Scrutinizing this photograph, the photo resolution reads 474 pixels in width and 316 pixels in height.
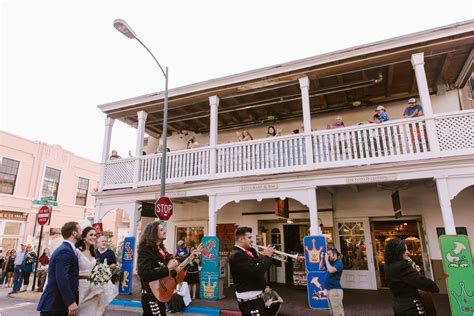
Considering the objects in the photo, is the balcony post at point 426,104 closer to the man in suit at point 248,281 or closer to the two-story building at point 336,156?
the two-story building at point 336,156

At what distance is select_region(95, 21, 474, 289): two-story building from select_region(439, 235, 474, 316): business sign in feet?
2.52

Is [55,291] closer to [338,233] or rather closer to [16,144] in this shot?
[338,233]

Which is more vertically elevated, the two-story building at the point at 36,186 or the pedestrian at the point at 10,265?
the two-story building at the point at 36,186

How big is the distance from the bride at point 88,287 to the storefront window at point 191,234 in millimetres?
8659

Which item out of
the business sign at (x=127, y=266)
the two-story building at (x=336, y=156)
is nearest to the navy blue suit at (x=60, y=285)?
the two-story building at (x=336, y=156)

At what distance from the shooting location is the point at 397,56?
816 centimetres

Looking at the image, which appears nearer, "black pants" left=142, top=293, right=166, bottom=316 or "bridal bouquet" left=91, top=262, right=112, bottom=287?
"black pants" left=142, top=293, right=166, bottom=316

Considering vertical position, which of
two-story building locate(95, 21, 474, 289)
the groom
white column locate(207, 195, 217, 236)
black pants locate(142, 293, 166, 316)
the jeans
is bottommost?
the jeans

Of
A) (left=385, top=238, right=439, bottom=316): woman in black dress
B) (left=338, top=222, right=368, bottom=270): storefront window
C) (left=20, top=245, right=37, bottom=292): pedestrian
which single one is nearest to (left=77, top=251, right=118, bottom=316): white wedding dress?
(left=385, top=238, right=439, bottom=316): woman in black dress

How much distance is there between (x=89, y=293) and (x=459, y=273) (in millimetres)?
6959

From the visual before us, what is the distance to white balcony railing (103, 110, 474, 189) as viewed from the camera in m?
7.29

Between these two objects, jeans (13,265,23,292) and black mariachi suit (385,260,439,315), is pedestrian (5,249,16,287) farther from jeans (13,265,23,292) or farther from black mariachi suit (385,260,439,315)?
black mariachi suit (385,260,439,315)

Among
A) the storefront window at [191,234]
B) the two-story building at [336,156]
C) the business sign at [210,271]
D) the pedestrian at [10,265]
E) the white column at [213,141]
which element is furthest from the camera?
the pedestrian at [10,265]

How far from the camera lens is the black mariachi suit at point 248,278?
3324mm
